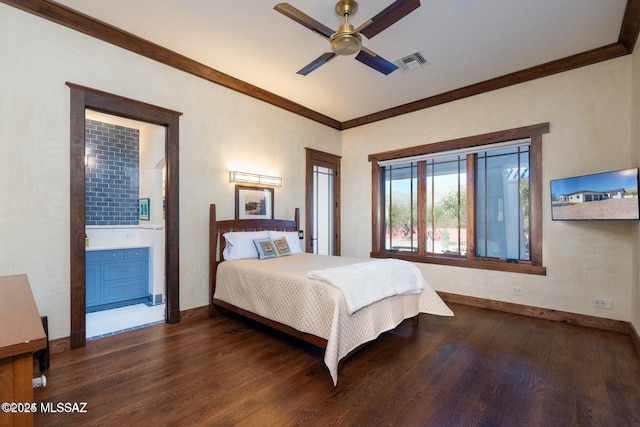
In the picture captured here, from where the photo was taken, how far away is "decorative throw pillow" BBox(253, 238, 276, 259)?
3736 millimetres

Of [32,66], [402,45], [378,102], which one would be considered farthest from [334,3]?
[32,66]

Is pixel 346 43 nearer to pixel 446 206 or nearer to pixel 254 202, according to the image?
pixel 254 202

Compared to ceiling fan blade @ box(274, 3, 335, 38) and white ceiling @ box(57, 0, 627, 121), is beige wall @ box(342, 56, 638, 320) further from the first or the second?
ceiling fan blade @ box(274, 3, 335, 38)

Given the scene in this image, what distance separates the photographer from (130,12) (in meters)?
2.73

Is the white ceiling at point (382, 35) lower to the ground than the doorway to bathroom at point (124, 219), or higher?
higher

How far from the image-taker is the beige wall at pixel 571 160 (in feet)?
10.5

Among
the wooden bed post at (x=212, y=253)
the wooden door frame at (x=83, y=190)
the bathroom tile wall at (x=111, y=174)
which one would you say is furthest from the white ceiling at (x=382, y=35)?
the bathroom tile wall at (x=111, y=174)

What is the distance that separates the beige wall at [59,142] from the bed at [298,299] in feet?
0.82

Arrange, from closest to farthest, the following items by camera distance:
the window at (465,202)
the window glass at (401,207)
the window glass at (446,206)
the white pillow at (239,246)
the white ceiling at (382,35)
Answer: the white ceiling at (382,35)
the white pillow at (239,246)
the window at (465,202)
the window glass at (446,206)
the window glass at (401,207)

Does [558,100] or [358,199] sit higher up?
[558,100]

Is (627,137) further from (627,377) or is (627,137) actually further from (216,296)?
(216,296)

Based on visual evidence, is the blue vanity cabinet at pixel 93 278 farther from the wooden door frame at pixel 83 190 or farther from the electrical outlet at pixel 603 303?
the electrical outlet at pixel 603 303

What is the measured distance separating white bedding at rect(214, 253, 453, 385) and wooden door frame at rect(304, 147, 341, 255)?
1.30m

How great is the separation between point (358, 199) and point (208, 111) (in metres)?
2.92
